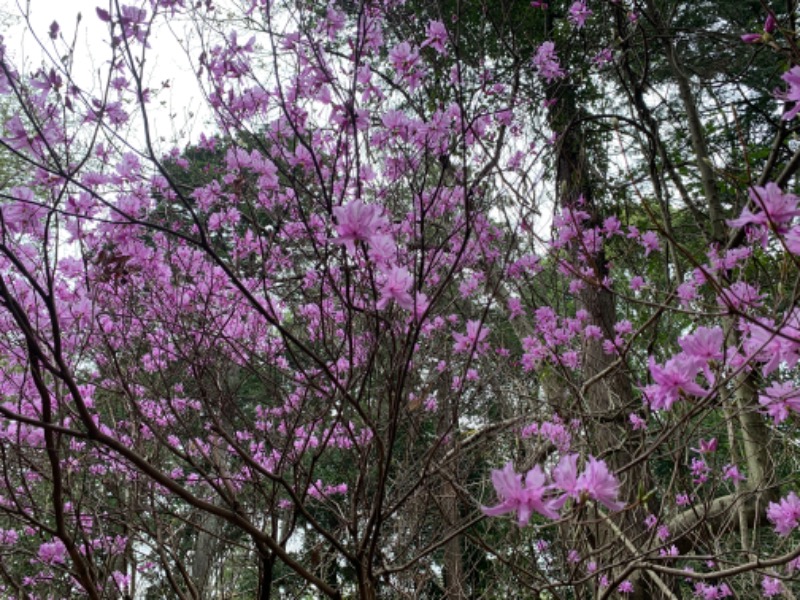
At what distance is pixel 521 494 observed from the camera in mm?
1129

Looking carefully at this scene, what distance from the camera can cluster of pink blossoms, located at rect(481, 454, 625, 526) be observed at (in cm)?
111

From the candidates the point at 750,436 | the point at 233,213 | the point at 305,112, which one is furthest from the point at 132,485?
the point at 750,436

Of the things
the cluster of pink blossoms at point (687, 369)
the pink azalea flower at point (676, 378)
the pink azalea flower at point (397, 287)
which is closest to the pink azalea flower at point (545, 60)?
the pink azalea flower at point (397, 287)

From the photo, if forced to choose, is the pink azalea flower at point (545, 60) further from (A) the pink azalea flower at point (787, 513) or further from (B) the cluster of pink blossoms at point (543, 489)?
(B) the cluster of pink blossoms at point (543, 489)

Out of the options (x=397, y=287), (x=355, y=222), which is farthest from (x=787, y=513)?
(x=355, y=222)

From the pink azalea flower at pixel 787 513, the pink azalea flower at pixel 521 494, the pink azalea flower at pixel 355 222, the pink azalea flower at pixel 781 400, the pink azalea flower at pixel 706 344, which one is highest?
the pink azalea flower at pixel 355 222

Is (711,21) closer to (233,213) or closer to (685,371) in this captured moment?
(233,213)

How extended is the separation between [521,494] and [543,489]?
41 millimetres

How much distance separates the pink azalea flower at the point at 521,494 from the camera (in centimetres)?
111

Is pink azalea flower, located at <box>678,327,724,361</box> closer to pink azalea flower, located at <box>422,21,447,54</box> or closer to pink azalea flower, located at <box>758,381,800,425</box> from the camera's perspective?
pink azalea flower, located at <box>758,381,800,425</box>

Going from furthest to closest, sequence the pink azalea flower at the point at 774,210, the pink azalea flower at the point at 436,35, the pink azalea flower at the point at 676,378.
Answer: the pink azalea flower at the point at 436,35, the pink azalea flower at the point at 676,378, the pink azalea flower at the point at 774,210

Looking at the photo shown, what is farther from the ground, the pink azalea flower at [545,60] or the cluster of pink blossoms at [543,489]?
the pink azalea flower at [545,60]

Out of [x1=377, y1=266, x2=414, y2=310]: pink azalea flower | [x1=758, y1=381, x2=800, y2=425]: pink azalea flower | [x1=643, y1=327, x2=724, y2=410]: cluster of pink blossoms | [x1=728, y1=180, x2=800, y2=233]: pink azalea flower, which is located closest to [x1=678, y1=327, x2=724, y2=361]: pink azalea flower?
[x1=643, y1=327, x2=724, y2=410]: cluster of pink blossoms

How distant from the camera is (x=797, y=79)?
1200 millimetres
